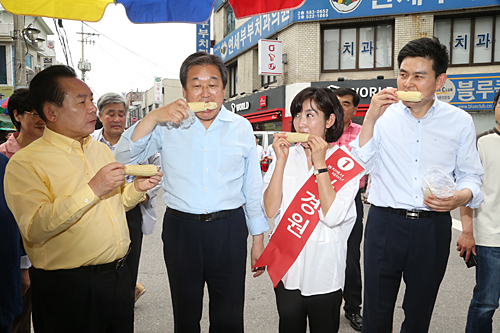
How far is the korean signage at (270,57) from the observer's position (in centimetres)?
1636

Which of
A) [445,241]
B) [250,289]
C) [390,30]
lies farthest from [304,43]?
[445,241]

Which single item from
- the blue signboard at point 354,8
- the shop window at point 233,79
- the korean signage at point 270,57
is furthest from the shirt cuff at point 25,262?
the shop window at point 233,79

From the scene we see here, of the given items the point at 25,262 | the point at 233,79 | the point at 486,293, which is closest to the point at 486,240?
the point at 486,293

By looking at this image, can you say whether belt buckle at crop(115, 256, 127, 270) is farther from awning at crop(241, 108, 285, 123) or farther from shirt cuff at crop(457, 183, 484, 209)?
awning at crop(241, 108, 285, 123)

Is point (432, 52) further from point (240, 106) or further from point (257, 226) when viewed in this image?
point (240, 106)

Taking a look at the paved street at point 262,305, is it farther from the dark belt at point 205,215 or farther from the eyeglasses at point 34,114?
the eyeglasses at point 34,114

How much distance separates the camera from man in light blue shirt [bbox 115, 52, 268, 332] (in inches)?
99.4

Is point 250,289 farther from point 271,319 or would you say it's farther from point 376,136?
point 376,136

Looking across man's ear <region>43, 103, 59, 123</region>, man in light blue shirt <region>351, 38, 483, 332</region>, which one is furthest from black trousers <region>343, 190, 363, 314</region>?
man's ear <region>43, 103, 59, 123</region>

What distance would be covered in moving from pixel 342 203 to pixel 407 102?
93 centimetres

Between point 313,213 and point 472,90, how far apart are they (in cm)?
1558

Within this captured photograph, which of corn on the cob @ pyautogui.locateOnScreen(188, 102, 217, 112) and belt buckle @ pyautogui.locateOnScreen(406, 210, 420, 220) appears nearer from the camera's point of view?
corn on the cob @ pyautogui.locateOnScreen(188, 102, 217, 112)

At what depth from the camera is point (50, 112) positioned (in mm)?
2160

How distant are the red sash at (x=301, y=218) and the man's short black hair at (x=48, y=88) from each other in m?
1.60
